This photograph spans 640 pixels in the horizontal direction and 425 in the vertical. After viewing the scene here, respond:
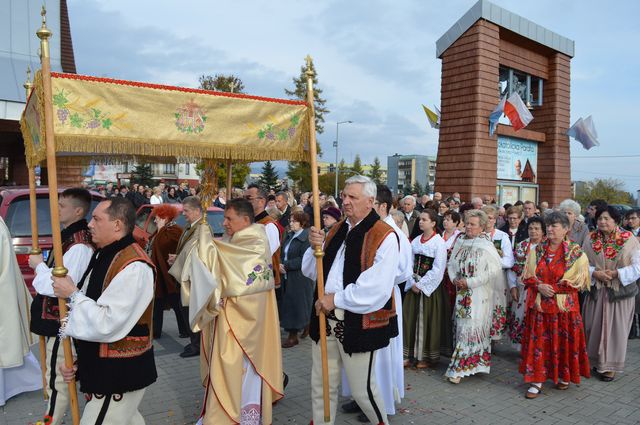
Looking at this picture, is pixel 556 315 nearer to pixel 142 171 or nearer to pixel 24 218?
pixel 24 218

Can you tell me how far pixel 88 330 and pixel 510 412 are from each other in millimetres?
3718

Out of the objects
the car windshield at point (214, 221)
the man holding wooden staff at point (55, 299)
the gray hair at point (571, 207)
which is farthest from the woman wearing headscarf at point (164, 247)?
the gray hair at point (571, 207)

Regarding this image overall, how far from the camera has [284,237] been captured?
7.62 metres

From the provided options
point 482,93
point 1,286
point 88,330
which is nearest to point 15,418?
point 1,286

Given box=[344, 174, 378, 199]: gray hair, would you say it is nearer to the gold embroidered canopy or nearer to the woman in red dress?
the gold embroidered canopy

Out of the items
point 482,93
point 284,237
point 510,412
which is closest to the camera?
point 510,412

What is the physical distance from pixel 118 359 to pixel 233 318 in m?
1.09

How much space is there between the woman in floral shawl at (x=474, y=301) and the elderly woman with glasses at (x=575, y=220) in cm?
209

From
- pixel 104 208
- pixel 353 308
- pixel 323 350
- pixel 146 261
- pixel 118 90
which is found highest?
pixel 118 90

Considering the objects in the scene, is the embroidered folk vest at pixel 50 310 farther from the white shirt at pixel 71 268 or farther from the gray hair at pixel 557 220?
the gray hair at pixel 557 220

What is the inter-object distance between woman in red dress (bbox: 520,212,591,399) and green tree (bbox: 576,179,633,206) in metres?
38.8

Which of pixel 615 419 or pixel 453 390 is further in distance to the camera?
pixel 453 390

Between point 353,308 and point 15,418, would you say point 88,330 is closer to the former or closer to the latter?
point 353,308

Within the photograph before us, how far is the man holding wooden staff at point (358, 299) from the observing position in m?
3.63
